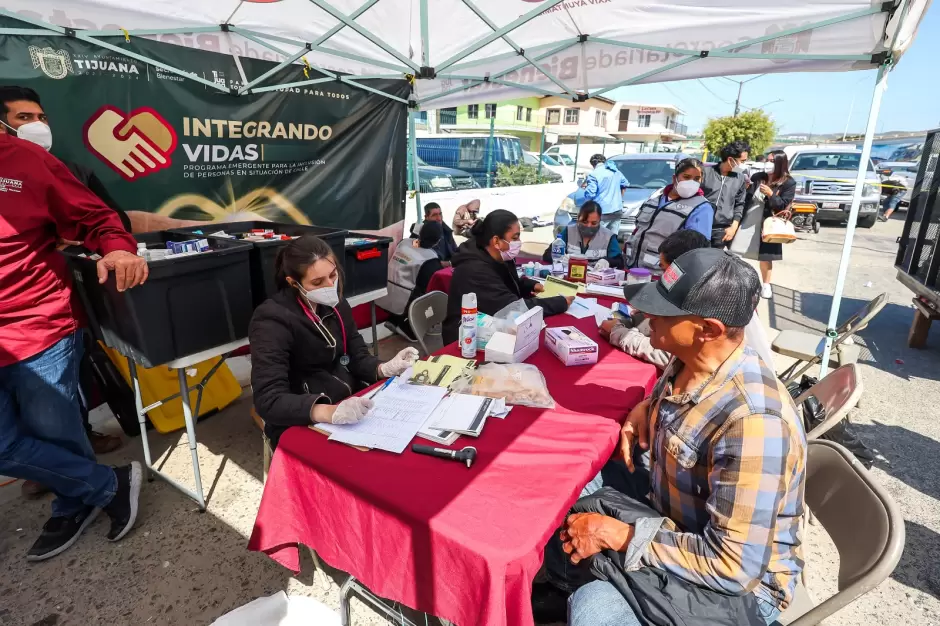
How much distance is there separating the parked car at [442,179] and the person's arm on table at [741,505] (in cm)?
959

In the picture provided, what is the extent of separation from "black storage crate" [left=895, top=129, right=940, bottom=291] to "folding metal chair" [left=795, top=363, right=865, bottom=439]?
12.2 feet

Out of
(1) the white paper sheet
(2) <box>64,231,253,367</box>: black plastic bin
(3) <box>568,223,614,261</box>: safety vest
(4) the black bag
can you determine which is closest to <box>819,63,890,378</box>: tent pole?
(4) the black bag

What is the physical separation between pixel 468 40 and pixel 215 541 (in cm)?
417

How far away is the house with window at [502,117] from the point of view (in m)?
23.3

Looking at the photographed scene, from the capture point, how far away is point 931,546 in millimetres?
2365

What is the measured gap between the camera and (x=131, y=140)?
338cm

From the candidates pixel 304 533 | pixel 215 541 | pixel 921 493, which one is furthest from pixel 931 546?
pixel 215 541

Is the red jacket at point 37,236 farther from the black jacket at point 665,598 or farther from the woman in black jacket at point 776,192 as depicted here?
the woman in black jacket at point 776,192

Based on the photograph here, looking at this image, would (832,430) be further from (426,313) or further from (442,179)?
(442,179)

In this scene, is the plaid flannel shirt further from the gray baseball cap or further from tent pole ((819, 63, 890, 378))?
tent pole ((819, 63, 890, 378))

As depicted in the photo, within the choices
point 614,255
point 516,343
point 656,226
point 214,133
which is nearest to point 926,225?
point 656,226

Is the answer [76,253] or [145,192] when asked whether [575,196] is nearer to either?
[145,192]

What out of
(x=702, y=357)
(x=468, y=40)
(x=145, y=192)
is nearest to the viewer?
(x=702, y=357)

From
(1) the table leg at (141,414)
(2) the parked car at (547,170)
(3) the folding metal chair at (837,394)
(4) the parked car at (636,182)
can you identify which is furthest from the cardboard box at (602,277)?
(2) the parked car at (547,170)
